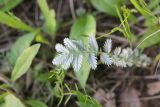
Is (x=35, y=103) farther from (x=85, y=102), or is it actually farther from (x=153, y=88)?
(x=153, y=88)

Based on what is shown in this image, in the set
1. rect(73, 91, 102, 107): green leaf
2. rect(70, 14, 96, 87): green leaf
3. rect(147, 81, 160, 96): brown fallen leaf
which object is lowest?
rect(73, 91, 102, 107): green leaf

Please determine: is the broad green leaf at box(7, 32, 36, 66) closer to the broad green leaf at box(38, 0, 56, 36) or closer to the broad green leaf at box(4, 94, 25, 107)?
the broad green leaf at box(38, 0, 56, 36)

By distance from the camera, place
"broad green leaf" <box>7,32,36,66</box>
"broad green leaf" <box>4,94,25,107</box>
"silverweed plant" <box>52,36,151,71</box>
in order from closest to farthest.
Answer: "silverweed plant" <box>52,36,151,71</box>
"broad green leaf" <box>4,94,25,107</box>
"broad green leaf" <box>7,32,36,66</box>

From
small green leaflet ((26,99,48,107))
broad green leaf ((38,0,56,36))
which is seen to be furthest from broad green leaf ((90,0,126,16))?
small green leaflet ((26,99,48,107))

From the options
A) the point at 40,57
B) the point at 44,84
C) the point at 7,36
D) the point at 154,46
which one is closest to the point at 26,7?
the point at 7,36

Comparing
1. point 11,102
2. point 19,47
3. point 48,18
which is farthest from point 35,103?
point 48,18

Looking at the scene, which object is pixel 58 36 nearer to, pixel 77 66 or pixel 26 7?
pixel 26 7
